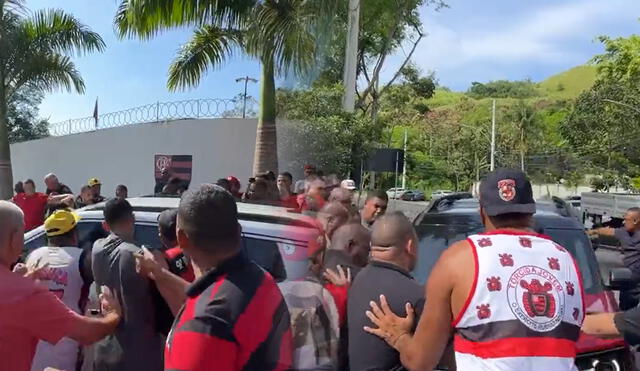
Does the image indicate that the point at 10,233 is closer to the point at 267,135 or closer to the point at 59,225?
the point at 59,225

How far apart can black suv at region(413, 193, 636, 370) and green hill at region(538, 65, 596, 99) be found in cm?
17420

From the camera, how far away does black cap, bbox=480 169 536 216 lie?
2.60 meters

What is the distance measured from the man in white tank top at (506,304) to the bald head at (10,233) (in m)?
1.68

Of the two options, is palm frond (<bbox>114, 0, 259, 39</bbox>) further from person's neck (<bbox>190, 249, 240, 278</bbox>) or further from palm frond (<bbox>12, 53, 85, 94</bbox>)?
person's neck (<bbox>190, 249, 240, 278</bbox>)

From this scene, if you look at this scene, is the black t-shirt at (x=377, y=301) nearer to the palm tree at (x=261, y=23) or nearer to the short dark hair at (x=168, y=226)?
the short dark hair at (x=168, y=226)

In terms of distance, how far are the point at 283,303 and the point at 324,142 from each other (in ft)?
40.3

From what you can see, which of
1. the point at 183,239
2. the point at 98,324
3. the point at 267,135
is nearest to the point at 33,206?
the point at 267,135

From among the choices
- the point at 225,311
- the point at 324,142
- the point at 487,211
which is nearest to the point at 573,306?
the point at 487,211

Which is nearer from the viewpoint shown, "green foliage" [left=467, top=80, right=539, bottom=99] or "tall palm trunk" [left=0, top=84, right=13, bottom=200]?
"tall palm trunk" [left=0, top=84, right=13, bottom=200]

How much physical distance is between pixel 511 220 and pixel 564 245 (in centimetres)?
326

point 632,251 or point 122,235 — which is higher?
point 122,235

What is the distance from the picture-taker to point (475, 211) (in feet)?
20.3

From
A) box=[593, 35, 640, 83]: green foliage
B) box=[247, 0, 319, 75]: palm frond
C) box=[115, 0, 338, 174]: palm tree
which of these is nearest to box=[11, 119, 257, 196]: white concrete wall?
box=[115, 0, 338, 174]: palm tree

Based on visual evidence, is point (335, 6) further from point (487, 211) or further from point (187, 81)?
point (487, 211)
